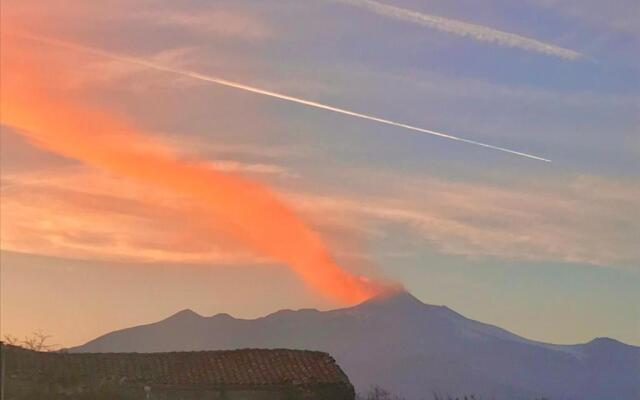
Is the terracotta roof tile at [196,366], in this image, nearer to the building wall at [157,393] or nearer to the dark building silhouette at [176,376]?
the dark building silhouette at [176,376]

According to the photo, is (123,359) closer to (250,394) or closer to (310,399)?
(250,394)

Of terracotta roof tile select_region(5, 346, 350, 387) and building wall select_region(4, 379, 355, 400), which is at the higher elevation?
terracotta roof tile select_region(5, 346, 350, 387)

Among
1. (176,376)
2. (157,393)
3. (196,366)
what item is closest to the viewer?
(157,393)

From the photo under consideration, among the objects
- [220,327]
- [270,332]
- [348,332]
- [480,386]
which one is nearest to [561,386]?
[480,386]

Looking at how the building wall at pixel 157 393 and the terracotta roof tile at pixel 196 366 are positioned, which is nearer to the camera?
the building wall at pixel 157 393

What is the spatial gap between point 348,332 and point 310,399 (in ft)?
546

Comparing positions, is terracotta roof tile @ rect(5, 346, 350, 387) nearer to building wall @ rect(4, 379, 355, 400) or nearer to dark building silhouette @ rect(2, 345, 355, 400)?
dark building silhouette @ rect(2, 345, 355, 400)

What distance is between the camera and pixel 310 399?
113 feet

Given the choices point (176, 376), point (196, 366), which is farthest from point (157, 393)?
point (196, 366)

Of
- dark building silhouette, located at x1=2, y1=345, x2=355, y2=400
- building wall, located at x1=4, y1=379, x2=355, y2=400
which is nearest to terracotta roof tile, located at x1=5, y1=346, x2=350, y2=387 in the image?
dark building silhouette, located at x1=2, y1=345, x2=355, y2=400

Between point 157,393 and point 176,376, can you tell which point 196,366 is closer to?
point 176,376

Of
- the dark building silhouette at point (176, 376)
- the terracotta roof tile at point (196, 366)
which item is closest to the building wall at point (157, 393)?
the dark building silhouette at point (176, 376)

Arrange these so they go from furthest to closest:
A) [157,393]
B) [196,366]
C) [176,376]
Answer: [196,366], [176,376], [157,393]

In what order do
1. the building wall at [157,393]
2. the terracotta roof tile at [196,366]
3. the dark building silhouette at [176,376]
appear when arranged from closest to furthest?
1. the building wall at [157,393]
2. the dark building silhouette at [176,376]
3. the terracotta roof tile at [196,366]
